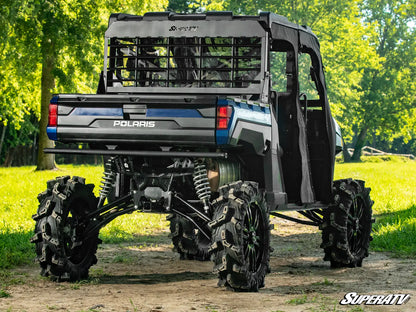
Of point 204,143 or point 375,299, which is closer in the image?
point 375,299

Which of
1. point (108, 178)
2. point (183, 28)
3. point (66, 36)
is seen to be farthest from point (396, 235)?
point (66, 36)

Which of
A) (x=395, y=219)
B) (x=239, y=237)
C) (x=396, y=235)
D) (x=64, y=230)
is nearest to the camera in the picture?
(x=239, y=237)

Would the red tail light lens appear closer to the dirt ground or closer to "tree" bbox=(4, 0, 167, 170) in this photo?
the dirt ground

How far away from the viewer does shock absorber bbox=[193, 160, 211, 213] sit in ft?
29.5

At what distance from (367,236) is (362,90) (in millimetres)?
55789

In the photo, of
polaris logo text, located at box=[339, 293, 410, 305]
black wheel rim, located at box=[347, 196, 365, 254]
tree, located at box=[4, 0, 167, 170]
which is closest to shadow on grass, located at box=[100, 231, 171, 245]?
black wheel rim, located at box=[347, 196, 365, 254]

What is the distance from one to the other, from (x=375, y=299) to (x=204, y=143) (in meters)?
2.15

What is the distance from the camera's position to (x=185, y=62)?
10250 mm

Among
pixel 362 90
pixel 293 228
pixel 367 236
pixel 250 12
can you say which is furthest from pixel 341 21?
pixel 367 236

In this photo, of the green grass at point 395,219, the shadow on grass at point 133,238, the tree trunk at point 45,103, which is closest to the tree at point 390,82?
the tree trunk at point 45,103

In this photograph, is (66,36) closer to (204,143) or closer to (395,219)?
(395,219)

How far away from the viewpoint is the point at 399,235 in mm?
14062

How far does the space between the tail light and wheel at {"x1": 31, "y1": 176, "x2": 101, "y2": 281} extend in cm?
201

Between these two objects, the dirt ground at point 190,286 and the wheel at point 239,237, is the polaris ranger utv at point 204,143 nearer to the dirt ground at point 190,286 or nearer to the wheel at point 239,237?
the wheel at point 239,237
